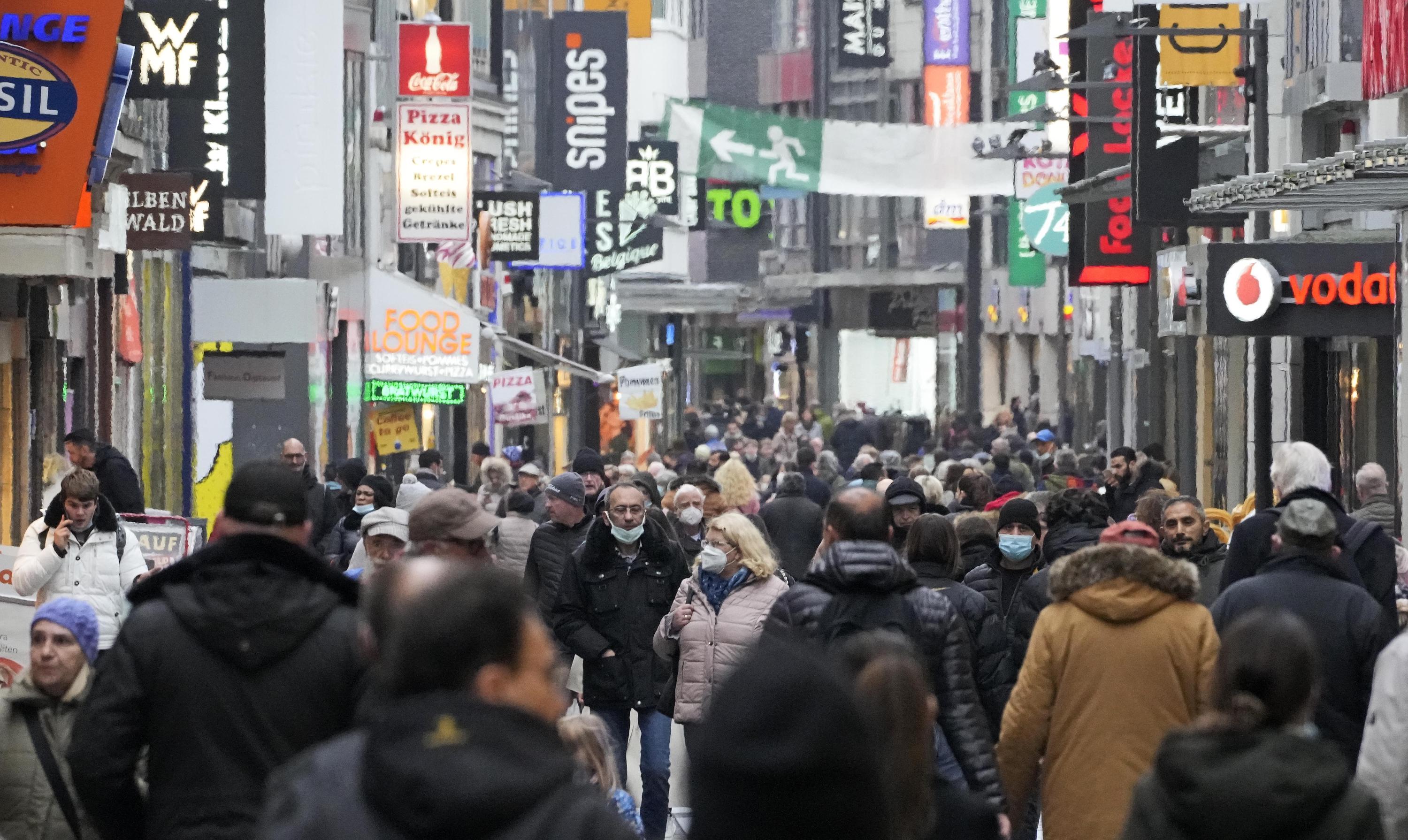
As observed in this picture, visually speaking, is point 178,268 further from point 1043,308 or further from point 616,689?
point 1043,308

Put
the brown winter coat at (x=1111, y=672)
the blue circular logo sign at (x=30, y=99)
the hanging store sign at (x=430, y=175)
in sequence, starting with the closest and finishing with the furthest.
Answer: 1. the brown winter coat at (x=1111, y=672)
2. the blue circular logo sign at (x=30, y=99)
3. the hanging store sign at (x=430, y=175)

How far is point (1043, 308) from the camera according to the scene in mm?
55250

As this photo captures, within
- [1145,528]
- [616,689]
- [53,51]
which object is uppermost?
[53,51]

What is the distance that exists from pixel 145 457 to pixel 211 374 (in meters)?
2.17

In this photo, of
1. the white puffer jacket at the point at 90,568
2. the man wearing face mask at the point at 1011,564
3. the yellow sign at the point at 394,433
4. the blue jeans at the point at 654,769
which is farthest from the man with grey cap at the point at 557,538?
the yellow sign at the point at 394,433

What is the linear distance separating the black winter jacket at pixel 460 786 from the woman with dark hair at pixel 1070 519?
7611 millimetres

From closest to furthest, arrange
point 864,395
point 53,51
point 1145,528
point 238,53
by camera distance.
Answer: point 1145,528
point 53,51
point 238,53
point 864,395

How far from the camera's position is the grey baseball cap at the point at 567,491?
1209 cm

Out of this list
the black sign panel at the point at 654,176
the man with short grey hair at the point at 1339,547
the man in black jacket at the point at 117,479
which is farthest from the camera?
the black sign panel at the point at 654,176

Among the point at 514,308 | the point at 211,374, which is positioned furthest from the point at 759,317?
the point at 211,374

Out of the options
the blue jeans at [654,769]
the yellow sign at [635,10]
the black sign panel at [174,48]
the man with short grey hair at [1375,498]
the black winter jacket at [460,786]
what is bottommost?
the blue jeans at [654,769]

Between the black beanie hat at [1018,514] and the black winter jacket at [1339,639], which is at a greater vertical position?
the black beanie hat at [1018,514]

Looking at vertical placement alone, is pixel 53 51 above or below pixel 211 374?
above

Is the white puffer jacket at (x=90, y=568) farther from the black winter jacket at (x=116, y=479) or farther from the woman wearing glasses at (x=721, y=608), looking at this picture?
the black winter jacket at (x=116, y=479)
